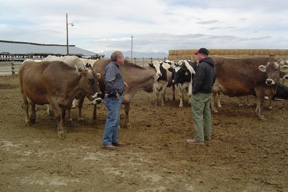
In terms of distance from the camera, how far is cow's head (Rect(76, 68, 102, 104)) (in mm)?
6953

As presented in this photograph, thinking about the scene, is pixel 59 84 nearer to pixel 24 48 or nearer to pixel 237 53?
pixel 237 53

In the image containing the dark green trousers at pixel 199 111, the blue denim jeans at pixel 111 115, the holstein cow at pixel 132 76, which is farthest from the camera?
the holstein cow at pixel 132 76

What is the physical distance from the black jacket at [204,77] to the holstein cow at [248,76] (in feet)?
10.00

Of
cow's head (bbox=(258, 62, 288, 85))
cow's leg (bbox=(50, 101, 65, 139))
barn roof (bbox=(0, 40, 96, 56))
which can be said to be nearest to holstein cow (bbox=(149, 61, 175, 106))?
cow's head (bbox=(258, 62, 288, 85))

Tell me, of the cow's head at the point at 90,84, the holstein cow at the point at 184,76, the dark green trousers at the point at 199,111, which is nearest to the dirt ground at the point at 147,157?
the dark green trousers at the point at 199,111

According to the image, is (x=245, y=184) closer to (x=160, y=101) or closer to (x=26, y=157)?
(x=26, y=157)

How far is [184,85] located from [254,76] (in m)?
3.01

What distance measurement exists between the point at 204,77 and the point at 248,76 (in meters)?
3.52

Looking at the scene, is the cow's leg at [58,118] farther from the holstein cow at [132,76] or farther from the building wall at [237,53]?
the building wall at [237,53]

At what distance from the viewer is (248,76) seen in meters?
9.05

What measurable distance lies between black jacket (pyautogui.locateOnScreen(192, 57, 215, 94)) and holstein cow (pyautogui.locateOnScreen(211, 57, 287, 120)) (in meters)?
3.05

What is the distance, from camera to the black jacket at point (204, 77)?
608cm

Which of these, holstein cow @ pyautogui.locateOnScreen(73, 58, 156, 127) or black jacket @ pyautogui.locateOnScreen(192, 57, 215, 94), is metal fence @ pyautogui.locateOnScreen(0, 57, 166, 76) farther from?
black jacket @ pyautogui.locateOnScreen(192, 57, 215, 94)

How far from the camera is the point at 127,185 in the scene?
14.2ft
